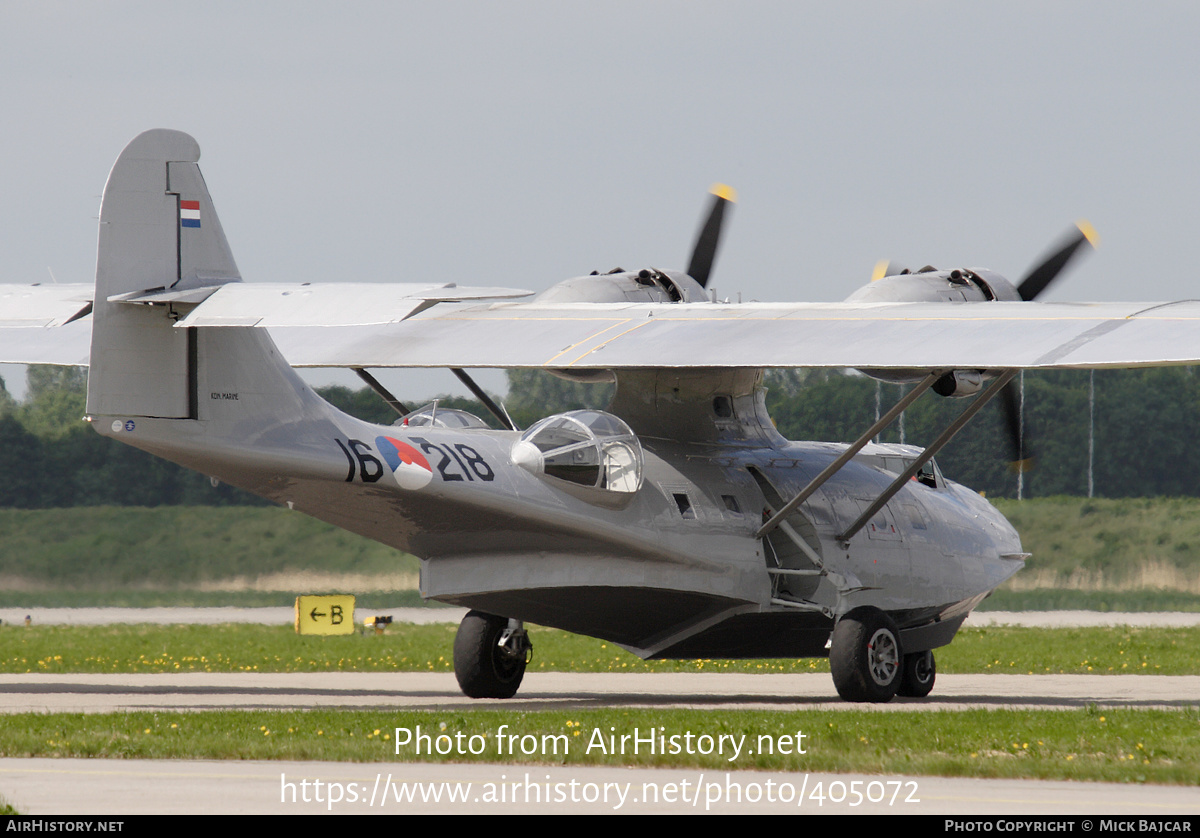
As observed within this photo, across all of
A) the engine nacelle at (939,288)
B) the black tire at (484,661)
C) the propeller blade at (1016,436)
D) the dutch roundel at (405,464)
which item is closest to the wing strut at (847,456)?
the engine nacelle at (939,288)

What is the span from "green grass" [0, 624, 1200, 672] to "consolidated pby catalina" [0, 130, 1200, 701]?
581 cm

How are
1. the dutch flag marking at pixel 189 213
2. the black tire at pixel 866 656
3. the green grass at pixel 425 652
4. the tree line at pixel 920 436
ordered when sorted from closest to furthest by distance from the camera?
the dutch flag marking at pixel 189 213 < the black tire at pixel 866 656 < the green grass at pixel 425 652 < the tree line at pixel 920 436

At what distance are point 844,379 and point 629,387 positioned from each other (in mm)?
41649

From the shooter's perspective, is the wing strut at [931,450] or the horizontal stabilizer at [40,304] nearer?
the horizontal stabilizer at [40,304]

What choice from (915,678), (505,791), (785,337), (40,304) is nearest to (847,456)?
(785,337)

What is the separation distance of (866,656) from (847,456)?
7.57ft

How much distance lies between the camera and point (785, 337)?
1784cm

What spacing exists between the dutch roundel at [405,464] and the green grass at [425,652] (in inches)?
384

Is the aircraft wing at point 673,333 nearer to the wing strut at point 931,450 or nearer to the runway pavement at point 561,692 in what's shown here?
the wing strut at point 931,450

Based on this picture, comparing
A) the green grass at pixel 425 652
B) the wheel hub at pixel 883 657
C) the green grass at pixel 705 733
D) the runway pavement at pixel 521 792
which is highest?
the runway pavement at pixel 521 792

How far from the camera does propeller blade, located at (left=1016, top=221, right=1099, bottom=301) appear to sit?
21391mm

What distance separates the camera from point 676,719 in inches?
608

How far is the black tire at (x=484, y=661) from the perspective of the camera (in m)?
19.9

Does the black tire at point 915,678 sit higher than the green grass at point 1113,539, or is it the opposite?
the black tire at point 915,678
